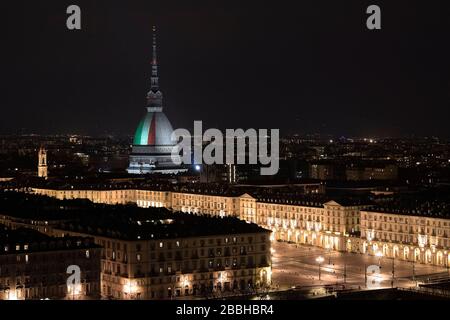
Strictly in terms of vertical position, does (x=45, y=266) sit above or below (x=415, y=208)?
below

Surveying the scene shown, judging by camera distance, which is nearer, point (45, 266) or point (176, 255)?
point (45, 266)

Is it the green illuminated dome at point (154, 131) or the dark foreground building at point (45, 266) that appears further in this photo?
the green illuminated dome at point (154, 131)

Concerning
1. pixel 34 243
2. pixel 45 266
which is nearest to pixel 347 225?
pixel 34 243

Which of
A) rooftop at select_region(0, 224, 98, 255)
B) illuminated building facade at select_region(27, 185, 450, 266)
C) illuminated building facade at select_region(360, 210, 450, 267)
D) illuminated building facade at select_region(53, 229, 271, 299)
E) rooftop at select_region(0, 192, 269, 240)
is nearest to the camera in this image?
rooftop at select_region(0, 224, 98, 255)

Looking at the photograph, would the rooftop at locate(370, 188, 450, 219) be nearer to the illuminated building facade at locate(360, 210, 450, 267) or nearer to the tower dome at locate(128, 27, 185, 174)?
the illuminated building facade at locate(360, 210, 450, 267)

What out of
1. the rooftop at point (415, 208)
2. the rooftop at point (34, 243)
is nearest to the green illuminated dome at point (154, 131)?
the rooftop at point (415, 208)

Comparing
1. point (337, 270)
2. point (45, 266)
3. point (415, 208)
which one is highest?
point (415, 208)

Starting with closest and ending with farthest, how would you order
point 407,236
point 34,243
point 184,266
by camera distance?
point 34,243 < point 184,266 < point 407,236

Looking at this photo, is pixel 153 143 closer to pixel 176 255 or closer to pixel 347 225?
pixel 347 225

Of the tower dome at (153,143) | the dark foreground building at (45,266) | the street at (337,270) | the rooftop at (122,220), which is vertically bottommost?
the street at (337,270)

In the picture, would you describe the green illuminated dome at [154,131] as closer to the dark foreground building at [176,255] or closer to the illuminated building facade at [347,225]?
the illuminated building facade at [347,225]

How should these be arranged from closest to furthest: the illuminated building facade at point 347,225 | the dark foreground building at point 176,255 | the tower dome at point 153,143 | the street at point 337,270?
the dark foreground building at point 176,255 < the street at point 337,270 < the illuminated building facade at point 347,225 < the tower dome at point 153,143

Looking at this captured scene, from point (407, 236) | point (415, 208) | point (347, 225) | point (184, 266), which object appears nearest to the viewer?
point (184, 266)

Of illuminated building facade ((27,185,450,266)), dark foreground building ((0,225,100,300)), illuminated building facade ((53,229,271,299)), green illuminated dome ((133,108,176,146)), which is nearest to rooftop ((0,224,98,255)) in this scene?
dark foreground building ((0,225,100,300))
